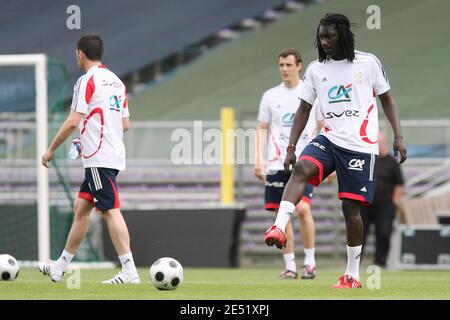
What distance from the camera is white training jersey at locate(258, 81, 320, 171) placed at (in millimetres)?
12367

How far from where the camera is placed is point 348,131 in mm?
9219

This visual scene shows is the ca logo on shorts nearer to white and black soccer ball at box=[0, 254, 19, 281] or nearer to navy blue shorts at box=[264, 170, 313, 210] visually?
navy blue shorts at box=[264, 170, 313, 210]

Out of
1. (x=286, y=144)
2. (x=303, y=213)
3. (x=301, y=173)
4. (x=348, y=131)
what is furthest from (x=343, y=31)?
(x=303, y=213)

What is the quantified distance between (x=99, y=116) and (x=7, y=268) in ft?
5.45

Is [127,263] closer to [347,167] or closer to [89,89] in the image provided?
[89,89]

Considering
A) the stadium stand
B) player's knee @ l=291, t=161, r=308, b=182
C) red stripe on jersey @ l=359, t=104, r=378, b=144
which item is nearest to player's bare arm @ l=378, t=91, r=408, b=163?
red stripe on jersey @ l=359, t=104, r=378, b=144

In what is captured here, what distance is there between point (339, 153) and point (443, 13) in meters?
16.1

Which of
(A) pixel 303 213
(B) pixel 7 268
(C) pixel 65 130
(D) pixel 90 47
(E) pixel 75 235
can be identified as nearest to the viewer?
(C) pixel 65 130

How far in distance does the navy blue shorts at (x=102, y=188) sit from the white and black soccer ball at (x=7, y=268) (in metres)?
1.07

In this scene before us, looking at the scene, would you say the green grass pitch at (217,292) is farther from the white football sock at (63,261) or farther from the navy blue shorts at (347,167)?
the navy blue shorts at (347,167)

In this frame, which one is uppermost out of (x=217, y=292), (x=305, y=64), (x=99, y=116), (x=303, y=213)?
(x=305, y=64)

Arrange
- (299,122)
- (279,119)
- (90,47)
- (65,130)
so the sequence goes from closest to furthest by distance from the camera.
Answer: (299,122), (65,130), (90,47), (279,119)

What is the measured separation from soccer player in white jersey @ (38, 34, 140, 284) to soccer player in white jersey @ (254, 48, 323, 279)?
2666mm
